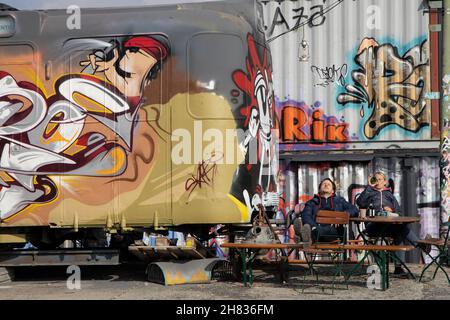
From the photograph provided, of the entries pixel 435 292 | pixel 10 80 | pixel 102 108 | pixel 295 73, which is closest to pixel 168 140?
pixel 102 108

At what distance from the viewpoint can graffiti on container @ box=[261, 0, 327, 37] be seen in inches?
468

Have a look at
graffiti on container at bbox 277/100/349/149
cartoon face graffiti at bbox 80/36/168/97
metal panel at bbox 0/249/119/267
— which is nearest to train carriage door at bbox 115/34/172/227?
cartoon face graffiti at bbox 80/36/168/97

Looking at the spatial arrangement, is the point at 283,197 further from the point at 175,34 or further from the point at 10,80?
the point at 10,80

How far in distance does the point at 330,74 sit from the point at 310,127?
1.04m

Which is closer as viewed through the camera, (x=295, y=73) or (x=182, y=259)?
(x=182, y=259)

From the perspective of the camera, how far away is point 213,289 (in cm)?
802

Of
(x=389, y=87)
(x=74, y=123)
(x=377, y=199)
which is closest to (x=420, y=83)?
(x=389, y=87)

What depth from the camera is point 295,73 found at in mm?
11984

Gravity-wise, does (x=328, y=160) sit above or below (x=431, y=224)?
above

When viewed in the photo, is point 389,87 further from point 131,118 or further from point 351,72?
point 131,118

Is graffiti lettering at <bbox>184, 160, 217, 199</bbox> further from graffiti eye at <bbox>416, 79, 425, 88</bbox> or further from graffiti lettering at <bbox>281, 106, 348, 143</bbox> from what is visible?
graffiti eye at <bbox>416, 79, 425, 88</bbox>

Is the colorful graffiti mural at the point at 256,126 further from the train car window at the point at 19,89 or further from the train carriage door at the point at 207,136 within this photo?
the train car window at the point at 19,89

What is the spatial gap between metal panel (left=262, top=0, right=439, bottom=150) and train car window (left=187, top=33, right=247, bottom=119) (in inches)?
152

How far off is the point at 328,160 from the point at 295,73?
175 cm
